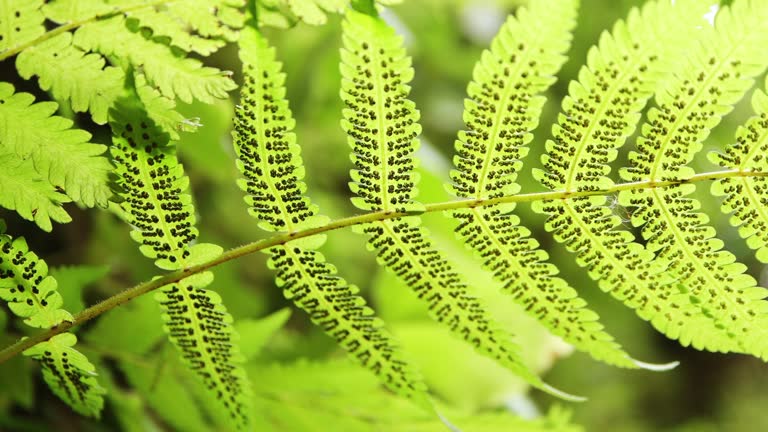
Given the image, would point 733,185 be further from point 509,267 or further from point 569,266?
point 569,266

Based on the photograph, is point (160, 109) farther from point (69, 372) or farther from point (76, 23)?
point (69, 372)

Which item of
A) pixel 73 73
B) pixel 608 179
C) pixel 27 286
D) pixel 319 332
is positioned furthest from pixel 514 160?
pixel 319 332

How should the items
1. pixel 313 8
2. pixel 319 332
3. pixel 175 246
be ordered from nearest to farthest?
pixel 313 8, pixel 175 246, pixel 319 332

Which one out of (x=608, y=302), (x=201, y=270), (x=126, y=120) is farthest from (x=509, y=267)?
(x=608, y=302)

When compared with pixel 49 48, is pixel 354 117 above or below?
above

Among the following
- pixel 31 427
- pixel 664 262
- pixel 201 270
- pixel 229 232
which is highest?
pixel 664 262

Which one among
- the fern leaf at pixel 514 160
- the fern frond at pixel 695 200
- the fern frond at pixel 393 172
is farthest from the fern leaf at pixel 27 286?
the fern frond at pixel 695 200

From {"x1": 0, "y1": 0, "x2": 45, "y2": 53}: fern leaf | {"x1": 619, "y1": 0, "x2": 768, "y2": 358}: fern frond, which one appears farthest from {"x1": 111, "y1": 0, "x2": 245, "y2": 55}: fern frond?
{"x1": 619, "y1": 0, "x2": 768, "y2": 358}: fern frond
